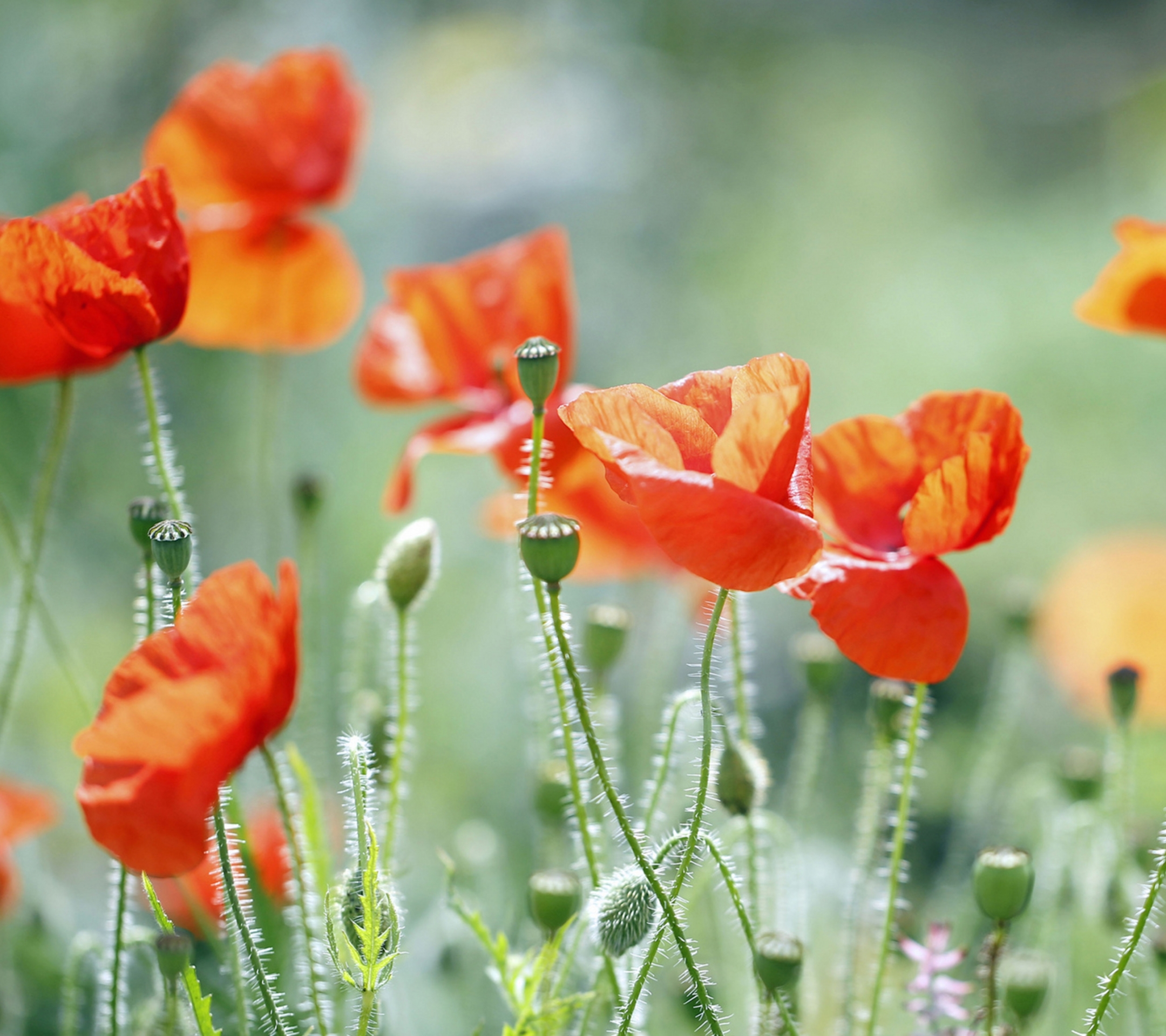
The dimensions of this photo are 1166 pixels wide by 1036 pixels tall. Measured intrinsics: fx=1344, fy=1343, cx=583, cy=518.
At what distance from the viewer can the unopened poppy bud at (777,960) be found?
0.52m

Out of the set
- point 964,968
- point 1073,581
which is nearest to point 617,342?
point 1073,581

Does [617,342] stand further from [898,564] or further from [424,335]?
[898,564]

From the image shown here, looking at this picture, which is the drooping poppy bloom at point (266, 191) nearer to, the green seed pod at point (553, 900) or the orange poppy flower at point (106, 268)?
the orange poppy flower at point (106, 268)

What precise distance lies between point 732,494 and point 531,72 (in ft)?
7.40

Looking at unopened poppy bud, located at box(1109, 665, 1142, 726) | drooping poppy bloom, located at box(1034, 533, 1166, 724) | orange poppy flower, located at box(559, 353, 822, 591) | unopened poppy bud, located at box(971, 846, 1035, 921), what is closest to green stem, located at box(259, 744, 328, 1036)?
orange poppy flower, located at box(559, 353, 822, 591)

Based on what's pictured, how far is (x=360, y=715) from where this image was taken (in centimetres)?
78

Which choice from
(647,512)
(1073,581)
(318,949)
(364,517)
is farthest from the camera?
(364,517)

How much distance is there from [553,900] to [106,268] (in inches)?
13.2

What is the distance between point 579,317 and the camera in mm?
2201

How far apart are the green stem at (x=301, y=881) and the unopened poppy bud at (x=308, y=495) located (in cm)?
28

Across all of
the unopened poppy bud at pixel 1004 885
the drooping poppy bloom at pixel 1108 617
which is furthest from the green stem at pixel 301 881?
the drooping poppy bloom at pixel 1108 617

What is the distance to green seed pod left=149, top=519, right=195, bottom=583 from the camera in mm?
503

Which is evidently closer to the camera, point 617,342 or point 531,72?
point 617,342

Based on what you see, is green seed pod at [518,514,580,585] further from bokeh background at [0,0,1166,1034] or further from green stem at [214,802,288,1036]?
bokeh background at [0,0,1166,1034]
